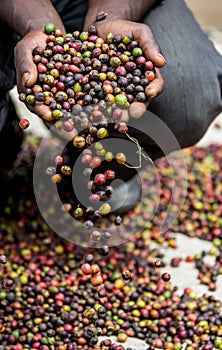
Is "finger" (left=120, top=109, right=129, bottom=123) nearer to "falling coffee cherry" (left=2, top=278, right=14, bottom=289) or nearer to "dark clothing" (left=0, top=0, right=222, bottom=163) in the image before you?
"dark clothing" (left=0, top=0, right=222, bottom=163)

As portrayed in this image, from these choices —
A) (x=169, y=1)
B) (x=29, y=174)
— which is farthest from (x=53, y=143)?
(x=169, y=1)

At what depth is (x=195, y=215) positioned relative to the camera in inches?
129

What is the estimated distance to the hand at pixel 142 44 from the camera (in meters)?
2.11

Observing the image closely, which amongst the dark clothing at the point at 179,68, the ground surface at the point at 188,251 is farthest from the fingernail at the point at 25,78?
the ground surface at the point at 188,251

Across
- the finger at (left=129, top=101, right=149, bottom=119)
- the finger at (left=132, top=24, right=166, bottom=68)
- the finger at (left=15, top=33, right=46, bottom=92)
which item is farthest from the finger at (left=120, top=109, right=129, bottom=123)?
the finger at (left=15, top=33, right=46, bottom=92)

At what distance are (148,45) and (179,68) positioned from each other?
60 cm

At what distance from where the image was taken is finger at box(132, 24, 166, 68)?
2.15 meters

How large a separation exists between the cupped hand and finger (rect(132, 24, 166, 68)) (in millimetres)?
340

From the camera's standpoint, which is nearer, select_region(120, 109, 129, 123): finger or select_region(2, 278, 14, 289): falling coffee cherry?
select_region(120, 109, 129, 123): finger

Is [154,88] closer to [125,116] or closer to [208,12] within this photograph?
[125,116]

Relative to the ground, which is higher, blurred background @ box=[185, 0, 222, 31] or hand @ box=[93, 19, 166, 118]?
hand @ box=[93, 19, 166, 118]

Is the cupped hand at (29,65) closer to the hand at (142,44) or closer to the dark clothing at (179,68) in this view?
the hand at (142,44)

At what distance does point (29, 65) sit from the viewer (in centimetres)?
217

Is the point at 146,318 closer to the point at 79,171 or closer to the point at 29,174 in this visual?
the point at 79,171
